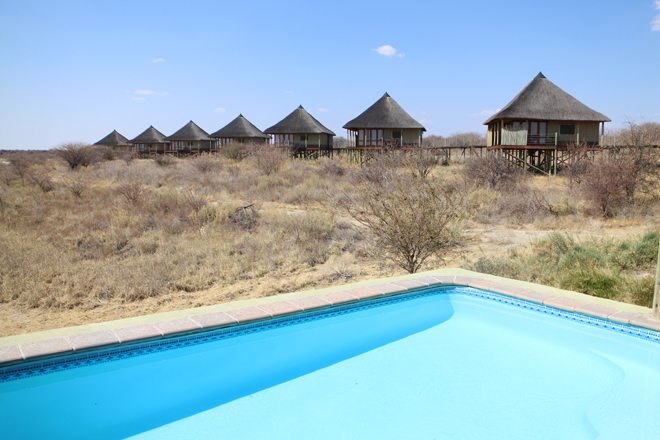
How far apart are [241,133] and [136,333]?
41.4 meters

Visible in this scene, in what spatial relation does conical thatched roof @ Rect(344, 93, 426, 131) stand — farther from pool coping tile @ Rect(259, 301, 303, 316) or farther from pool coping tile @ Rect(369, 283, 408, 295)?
pool coping tile @ Rect(259, 301, 303, 316)

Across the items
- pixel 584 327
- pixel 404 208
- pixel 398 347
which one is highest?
pixel 404 208

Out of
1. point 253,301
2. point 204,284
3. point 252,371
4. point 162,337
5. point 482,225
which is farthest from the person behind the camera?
point 482,225

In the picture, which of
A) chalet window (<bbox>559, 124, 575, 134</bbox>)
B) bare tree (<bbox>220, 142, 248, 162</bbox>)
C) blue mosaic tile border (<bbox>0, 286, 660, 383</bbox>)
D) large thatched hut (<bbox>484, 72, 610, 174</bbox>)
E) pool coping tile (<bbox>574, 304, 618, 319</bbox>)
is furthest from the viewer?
bare tree (<bbox>220, 142, 248, 162</bbox>)

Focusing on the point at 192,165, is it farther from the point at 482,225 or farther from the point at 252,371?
the point at 252,371

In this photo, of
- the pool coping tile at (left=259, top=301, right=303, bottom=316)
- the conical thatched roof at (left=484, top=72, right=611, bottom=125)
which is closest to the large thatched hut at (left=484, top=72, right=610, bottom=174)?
the conical thatched roof at (left=484, top=72, right=611, bottom=125)

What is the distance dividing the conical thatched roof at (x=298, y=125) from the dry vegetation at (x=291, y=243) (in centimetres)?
2506

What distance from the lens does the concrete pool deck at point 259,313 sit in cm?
317

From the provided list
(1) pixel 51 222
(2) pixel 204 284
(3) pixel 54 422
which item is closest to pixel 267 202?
(1) pixel 51 222

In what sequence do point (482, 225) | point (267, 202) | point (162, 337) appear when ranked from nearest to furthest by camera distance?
point (162, 337), point (482, 225), point (267, 202)

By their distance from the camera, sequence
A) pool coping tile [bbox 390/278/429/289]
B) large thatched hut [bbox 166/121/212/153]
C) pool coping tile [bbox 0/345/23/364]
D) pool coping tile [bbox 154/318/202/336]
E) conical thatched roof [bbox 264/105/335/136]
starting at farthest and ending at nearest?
large thatched hut [bbox 166/121/212/153]
conical thatched roof [bbox 264/105/335/136]
pool coping tile [bbox 390/278/429/289]
pool coping tile [bbox 154/318/202/336]
pool coping tile [bbox 0/345/23/364]

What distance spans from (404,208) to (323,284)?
1.62 metres

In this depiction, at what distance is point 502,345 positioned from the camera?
4.38m

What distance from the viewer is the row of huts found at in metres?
25.4
